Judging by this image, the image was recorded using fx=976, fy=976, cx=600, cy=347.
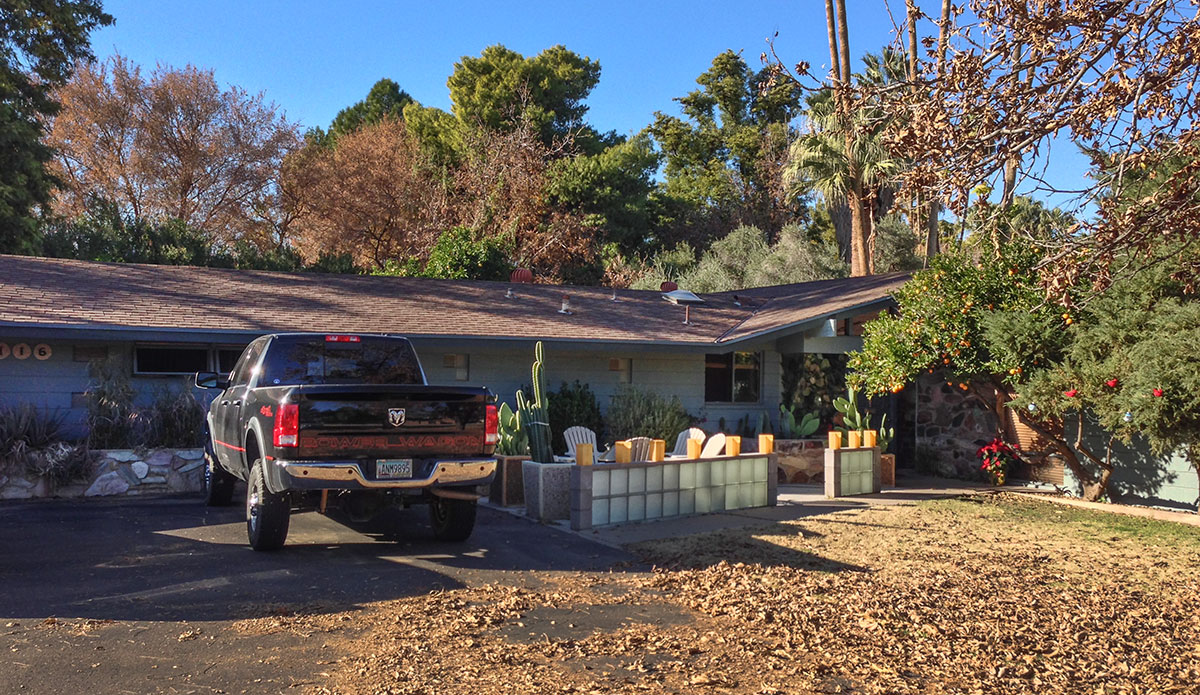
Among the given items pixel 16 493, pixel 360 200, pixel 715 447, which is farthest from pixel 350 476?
pixel 360 200

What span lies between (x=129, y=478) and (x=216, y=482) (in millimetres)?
2033

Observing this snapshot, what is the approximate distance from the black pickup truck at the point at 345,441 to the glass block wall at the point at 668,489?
1572 mm

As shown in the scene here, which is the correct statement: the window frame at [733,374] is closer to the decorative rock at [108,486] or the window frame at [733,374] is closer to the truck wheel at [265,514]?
the decorative rock at [108,486]

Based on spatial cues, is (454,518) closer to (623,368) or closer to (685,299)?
(623,368)

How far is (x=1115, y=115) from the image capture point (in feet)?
23.6

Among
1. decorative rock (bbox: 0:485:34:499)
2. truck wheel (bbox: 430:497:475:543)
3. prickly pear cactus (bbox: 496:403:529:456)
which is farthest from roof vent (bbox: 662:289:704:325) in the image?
decorative rock (bbox: 0:485:34:499)

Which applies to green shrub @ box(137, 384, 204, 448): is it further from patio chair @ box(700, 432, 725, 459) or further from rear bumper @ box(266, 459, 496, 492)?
patio chair @ box(700, 432, 725, 459)

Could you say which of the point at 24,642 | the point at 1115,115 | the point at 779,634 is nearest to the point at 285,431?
the point at 24,642

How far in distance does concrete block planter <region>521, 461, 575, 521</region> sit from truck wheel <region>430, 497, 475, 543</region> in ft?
5.35

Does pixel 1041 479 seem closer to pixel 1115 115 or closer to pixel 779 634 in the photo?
pixel 1115 115

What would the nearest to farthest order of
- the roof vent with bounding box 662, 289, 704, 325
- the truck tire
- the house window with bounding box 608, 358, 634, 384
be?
the truck tire → the house window with bounding box 608, 358, 634, 384 → the roof vent with bounding box 662, 289, 704, 325

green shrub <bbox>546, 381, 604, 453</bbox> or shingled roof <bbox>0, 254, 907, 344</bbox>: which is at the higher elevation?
shingled roof <bbox>0, 254, 907, 344</bbox>

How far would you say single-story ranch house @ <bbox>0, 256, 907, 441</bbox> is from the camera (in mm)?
13898

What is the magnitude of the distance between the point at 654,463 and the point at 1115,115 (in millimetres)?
5997
